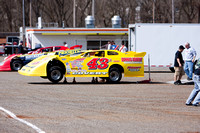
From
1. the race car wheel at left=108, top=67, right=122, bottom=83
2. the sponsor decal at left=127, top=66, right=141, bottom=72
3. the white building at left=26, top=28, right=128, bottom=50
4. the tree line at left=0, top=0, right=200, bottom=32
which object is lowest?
the race car wheel at left=108, top=67, right=122, bottom=83

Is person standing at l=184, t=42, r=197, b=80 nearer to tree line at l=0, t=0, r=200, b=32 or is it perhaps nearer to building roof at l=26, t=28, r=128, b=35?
building roof at l=26, t=28, r=128, b=35

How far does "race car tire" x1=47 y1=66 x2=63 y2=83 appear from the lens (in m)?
19.5

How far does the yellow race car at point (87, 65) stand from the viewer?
1947 centimetres

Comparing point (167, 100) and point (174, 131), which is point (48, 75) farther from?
point (174, 131)

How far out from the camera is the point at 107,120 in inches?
412

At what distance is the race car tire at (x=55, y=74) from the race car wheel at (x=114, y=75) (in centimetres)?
211

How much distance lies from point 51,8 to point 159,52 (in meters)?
47.7

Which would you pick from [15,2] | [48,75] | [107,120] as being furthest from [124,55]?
[15,2]

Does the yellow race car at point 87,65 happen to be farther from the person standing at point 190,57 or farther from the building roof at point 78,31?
the building roof at point 78,31

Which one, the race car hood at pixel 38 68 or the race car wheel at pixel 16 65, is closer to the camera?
the race car hood at pixel 38 68

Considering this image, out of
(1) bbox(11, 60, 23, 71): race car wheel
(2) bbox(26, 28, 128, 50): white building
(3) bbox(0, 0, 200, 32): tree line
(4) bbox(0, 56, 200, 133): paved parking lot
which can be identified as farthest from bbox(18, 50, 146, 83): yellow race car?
(3) bbox(0, 0, 200, 32): tree line

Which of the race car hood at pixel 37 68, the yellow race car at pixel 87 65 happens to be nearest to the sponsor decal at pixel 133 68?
the yellow race car at pixel 87 65

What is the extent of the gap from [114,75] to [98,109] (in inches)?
313

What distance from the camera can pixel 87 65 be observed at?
19.6 metres
